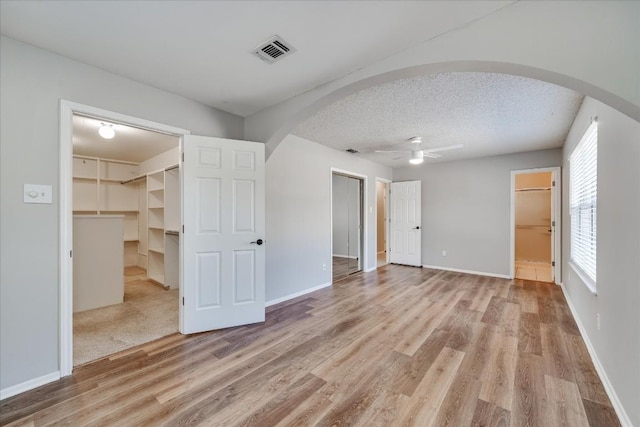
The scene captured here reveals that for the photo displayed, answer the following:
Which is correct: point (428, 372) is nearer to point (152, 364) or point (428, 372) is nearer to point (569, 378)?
point (569, 378)

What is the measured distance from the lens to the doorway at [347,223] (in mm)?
5898

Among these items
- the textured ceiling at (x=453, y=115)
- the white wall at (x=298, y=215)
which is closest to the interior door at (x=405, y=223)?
the textured ceiling at (x=453, y=115)

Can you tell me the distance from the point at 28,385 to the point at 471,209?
6.69 meters

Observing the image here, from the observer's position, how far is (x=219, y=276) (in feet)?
9.68

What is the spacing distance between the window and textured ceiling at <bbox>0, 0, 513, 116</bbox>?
6.66ft

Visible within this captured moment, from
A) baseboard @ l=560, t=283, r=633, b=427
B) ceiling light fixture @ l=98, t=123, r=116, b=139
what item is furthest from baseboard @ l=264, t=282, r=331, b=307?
baseboard @ l=560, t=283, r=633, b=427

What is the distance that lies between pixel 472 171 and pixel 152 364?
6179mm

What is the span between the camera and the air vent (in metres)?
1.94

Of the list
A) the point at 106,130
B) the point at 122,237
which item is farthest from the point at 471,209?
the point at 106,130

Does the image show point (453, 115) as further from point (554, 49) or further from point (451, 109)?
point (554, 49)

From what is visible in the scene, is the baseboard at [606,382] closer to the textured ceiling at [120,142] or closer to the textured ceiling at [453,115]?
the textured ceiling at [453,115]

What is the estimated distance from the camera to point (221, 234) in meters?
2.96

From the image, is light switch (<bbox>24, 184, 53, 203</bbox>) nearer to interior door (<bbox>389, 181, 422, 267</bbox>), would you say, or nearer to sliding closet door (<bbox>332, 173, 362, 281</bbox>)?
sliding closet door (<bbox>332, 173, 362, 281</bbox>)

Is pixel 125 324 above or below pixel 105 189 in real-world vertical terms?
below
